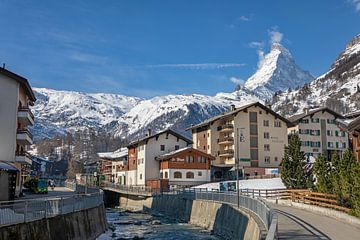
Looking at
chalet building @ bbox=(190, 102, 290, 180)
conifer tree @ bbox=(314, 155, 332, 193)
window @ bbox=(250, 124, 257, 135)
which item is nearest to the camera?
conifer tree @ bbox=(314, 155, 332, 193)

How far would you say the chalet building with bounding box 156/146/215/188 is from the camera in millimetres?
85188

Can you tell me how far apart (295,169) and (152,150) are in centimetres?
4099

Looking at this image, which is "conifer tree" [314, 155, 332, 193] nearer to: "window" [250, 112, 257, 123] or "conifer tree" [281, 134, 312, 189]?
"conifer tree" [281, 134, 312, 189]

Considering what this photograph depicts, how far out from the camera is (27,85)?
53.0m

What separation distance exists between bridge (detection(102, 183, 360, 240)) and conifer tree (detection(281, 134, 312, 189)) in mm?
4607

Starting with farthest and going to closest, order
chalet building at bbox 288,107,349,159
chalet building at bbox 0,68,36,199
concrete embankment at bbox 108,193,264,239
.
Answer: chalet building at bbox 288,107,349,159
chalet building at bbox 0,68,36,199
concrete embankment at bbox 108,193,264,239

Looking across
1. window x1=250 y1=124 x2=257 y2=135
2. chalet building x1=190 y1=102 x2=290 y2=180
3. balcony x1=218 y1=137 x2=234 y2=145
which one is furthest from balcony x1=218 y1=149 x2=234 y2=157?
Answer: window x1=250 y1=124 x2=257 y2=135

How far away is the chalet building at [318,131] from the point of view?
10388 centimetres

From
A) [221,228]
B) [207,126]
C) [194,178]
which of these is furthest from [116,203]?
[221,228]

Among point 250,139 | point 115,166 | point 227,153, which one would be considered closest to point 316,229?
point 250,139

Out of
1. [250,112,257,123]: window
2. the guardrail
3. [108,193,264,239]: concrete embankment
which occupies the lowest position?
[108,193,264,239]: concrete embankment

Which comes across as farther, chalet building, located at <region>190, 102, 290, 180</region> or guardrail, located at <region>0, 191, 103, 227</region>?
chalet building, located at <region>190, 102, 290, 180</region>

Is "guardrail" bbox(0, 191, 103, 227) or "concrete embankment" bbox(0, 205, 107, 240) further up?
"guardrail" bbox(0, 191, 103, 227)

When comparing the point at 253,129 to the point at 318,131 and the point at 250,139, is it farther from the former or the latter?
the point at 318,131
